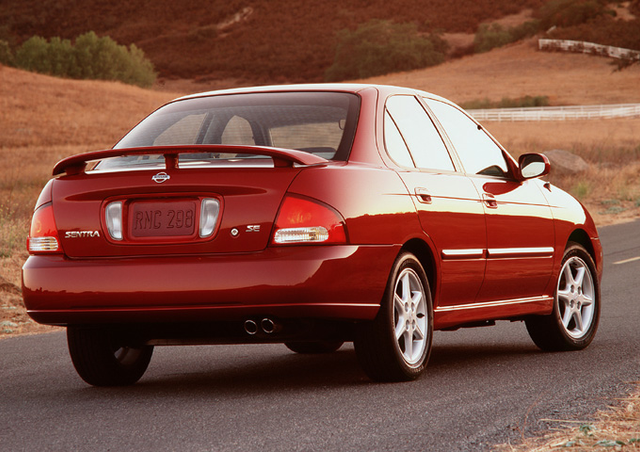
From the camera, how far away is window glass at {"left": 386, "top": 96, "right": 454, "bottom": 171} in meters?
6.56

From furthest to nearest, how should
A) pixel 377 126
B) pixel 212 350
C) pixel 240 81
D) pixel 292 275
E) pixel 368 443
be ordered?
pixel 240 81 < pixel 212 350 < pixel 377 126 < pixel 292 275 < pixel 368 443

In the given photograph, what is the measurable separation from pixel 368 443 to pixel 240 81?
5318 inches

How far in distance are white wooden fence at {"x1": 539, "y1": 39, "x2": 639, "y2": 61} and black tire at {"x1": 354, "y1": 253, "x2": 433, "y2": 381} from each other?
95.2 m

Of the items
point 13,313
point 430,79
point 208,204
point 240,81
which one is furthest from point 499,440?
point 240,81

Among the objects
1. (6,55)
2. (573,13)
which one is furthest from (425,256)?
(573,13)

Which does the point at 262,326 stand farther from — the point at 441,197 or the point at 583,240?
the point at 583,240

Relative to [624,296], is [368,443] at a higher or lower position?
higher

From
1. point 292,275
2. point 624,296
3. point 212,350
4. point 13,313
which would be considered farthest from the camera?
point 624,296

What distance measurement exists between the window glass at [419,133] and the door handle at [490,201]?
291 millimetres

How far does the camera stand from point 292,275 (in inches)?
214

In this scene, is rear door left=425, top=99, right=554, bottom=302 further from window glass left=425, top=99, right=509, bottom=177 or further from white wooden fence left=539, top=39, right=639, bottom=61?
white wooden fence left=539, top=39, right=639, bottom=61

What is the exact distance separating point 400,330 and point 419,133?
4.33ft

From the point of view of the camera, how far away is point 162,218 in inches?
223

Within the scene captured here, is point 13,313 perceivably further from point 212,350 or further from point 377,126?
point 377,126
